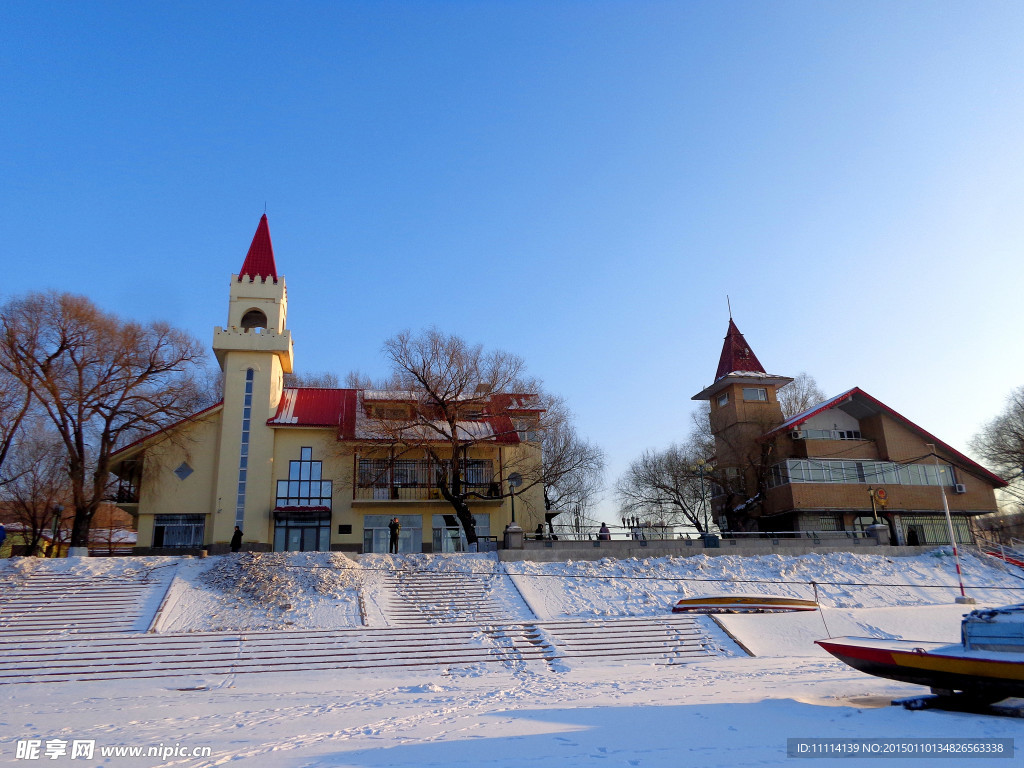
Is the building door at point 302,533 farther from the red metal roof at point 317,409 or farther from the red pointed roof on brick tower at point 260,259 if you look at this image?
the red pointed roof on brick tower at point 260,259

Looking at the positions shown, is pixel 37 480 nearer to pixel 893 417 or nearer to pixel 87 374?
pixel 87 374

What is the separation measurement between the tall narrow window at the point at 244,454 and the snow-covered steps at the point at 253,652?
1444 cm

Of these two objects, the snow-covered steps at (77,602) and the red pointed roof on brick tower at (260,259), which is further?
the red pointed roof on brick tower at (260,259)

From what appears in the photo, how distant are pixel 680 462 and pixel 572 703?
35.4 meters

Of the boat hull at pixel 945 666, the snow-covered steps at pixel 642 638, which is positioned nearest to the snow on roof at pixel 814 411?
the snow-covered steps at pixel 642 638

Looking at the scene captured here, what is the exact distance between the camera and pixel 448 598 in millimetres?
22391

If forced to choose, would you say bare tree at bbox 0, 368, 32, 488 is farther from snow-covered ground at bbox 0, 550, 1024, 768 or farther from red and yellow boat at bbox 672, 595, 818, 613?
red and yellow boat at bbox 672, 595, 818, 613

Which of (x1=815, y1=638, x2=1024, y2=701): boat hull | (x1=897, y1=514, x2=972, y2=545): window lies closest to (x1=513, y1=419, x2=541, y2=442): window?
(x1=897, y1=514, x2=972, y2=545): window

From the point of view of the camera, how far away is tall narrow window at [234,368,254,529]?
32625 mm

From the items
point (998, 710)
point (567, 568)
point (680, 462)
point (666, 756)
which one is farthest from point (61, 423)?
point (680, 462)

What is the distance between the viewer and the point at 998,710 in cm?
1253

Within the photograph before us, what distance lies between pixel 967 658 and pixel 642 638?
830cm

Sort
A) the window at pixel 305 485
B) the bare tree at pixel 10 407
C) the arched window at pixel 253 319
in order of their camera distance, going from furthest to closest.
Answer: the arched window at pixel 253 319
the window at pixel 305 485
the bare tree at pixel 10 407

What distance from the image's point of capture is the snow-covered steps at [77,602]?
18875mm
